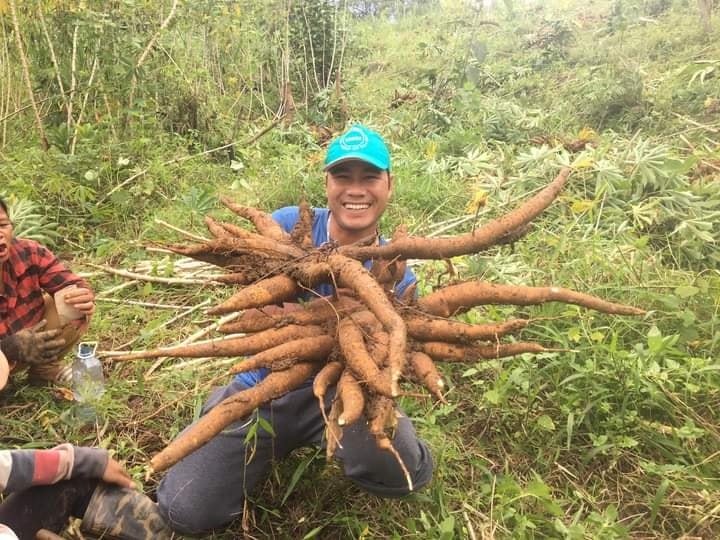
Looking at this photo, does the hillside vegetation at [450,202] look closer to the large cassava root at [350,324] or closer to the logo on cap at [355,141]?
the large cassava root at [350,324]

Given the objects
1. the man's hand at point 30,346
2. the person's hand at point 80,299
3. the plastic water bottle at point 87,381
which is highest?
the person's hand at point 80,299

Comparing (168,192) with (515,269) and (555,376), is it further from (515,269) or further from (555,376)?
(555,376)

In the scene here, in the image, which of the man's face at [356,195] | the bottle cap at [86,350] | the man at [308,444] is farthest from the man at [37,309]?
the man's face at [356,195]

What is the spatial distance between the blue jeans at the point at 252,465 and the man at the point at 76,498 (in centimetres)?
8

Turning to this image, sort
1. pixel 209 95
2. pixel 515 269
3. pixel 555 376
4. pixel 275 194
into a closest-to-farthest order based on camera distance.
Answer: pixel 555 376, pixel 515 269, pixel 275 194, pixel 209 95

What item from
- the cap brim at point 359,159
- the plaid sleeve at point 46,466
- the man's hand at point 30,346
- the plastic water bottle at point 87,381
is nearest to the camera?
the plaid sleeve at point 46,466

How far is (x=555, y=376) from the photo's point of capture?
5.95 ft

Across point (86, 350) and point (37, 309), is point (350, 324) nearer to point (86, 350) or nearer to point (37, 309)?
point (86, 350)

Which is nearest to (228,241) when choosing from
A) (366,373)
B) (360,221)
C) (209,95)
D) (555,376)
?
(360,221)

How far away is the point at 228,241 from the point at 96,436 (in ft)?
3.06

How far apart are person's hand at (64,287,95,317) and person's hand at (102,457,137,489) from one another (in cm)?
78

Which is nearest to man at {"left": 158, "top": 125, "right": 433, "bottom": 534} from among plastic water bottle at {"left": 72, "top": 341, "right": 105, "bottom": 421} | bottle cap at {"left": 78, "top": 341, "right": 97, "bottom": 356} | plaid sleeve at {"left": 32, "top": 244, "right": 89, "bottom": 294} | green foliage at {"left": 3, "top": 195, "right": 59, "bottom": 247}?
plastic water bottle at {"left": 72, "top": 341, "right": 105, "bottom": 421}

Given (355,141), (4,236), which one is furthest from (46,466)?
(355,141)

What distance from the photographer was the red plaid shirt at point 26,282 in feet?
6.98
